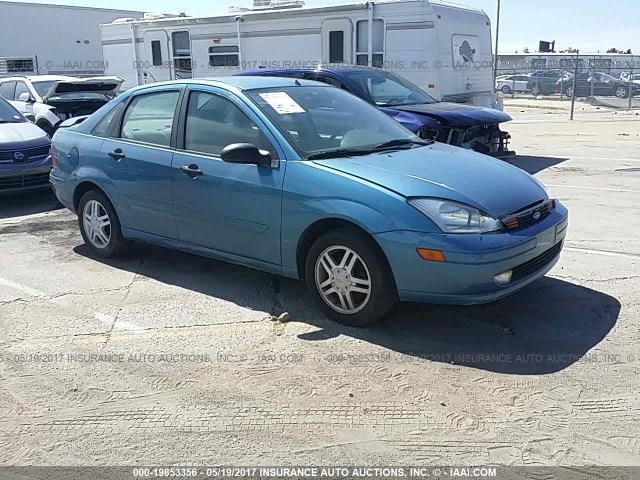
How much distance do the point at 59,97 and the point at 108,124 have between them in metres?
7.58

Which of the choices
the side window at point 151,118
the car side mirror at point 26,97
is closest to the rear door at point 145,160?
the side window at point 151,118

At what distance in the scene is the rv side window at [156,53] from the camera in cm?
1619

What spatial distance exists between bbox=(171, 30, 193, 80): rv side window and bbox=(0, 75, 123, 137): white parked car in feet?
7.70

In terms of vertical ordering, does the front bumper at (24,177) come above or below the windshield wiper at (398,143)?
below

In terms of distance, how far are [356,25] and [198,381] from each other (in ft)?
32.5

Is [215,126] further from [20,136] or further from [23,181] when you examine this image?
[20,136]

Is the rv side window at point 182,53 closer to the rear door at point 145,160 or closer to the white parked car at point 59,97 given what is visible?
the white parked car at point 59,97

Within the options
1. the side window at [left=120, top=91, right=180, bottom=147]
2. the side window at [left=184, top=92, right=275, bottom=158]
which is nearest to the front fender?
the side window at [left=184, top=92, right=275, bottom=158]

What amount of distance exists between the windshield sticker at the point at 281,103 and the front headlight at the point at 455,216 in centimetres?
140

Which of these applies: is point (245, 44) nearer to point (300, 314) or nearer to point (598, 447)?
point (300, 314)

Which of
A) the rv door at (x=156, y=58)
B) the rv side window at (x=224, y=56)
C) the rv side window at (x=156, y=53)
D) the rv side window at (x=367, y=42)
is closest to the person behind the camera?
the rv side window at (x=367, y=42)

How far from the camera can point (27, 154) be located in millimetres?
8875

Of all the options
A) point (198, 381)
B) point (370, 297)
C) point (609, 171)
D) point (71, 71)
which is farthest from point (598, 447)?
point (71, 71)

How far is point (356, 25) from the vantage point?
12.5 m
